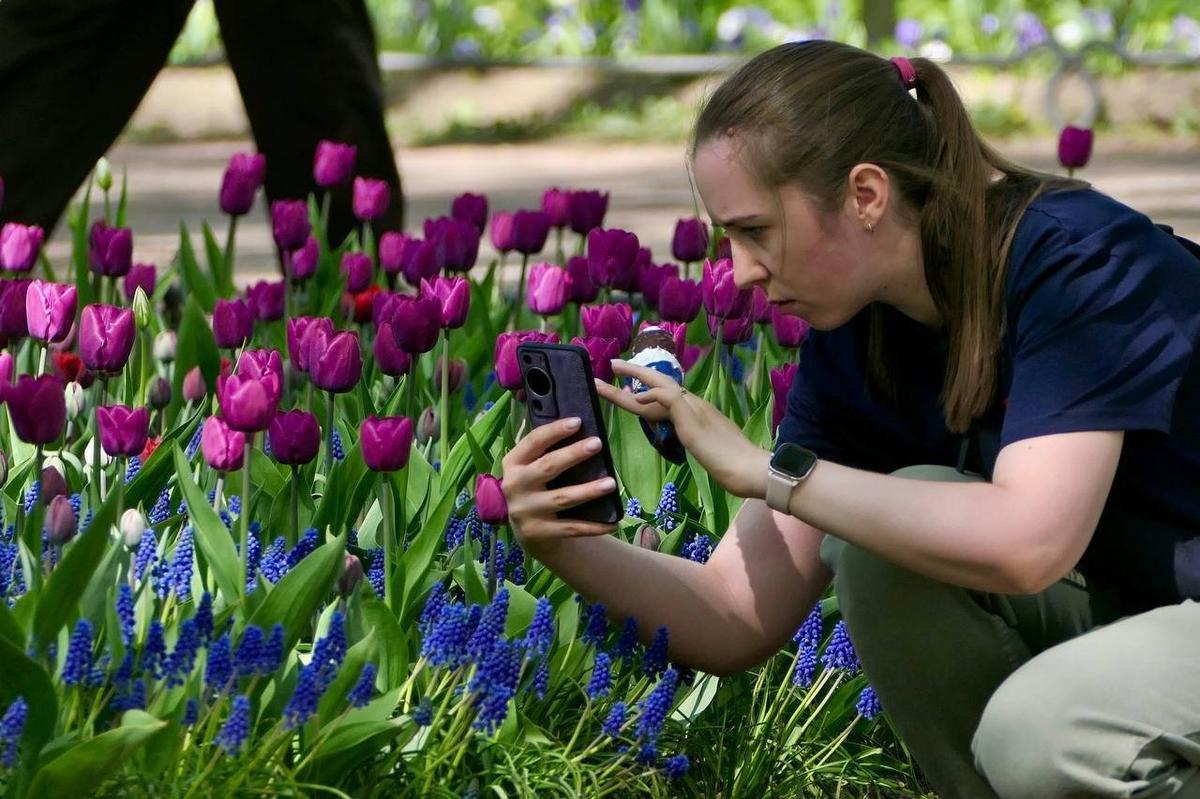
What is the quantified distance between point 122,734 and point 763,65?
99cm

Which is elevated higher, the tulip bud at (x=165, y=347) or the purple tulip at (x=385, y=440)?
the purple tulip at (x=385, y=440)

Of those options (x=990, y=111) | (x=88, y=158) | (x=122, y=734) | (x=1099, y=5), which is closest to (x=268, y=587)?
(x=122, y=734)

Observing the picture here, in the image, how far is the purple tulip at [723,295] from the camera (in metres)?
2.91

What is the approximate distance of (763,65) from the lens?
219cm

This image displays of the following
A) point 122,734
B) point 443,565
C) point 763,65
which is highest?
point 763,65

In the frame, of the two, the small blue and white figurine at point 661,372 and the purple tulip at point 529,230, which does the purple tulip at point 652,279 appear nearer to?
the purple tulip at point 529,230

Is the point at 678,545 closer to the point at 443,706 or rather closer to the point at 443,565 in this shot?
the point at 443,565

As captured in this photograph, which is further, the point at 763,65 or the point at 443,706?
the point at 763,65

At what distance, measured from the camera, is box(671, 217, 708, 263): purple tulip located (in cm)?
335

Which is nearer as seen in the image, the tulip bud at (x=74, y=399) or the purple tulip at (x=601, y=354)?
the purple tulip at (x=601, y=354)

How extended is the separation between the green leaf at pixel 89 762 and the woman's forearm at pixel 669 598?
641 mm

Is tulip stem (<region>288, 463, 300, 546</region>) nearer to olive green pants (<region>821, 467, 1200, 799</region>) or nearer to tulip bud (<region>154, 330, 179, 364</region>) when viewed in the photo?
olive green pants (<region>821, 467, 1200, 799</region>)

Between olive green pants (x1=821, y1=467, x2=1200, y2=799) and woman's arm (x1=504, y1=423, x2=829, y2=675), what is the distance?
0.08 meters

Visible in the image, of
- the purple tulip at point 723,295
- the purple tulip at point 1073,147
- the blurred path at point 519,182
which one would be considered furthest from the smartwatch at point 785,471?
the blurred path at point 519,182
